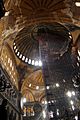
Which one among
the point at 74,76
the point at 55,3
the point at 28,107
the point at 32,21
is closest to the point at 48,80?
the point at 74,76

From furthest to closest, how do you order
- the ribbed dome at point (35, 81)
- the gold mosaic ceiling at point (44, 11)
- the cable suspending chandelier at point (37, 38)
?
1. the ribbed dome at point (35, 81)
2. the cable suspending chandelier at point (37, 38)
3. the gold mosaic ceiling at point (44, 11)

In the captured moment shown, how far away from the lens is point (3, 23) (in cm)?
1389

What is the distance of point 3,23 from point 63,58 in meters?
6.42

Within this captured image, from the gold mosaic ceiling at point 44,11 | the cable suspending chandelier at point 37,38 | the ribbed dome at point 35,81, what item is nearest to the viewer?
the gold mosaic ceiling at point 44,11

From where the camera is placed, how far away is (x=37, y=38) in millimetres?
19625

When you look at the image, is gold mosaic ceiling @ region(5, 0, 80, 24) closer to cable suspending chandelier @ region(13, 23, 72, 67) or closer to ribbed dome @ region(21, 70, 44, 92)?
cable suspending chandelier @ region(13, 23, 72, 67)

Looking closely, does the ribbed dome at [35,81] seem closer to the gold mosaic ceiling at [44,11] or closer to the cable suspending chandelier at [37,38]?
the cable suspending chandelier at [37,38]

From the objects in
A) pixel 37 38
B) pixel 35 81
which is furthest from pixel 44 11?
pixel 35 81

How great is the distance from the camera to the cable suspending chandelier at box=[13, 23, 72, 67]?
1833 cm

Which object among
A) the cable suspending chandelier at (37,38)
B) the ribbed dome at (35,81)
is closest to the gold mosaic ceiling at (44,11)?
the cable suspending chandelier at (37,38)

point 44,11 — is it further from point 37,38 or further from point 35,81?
point 35,81

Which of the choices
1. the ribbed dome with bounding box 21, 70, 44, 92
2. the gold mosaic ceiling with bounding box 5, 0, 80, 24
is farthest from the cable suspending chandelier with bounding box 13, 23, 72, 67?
the ribbed dome with bounding box 21, 70, 44, 92

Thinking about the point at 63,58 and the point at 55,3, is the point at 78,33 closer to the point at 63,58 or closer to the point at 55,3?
the point at 63,58

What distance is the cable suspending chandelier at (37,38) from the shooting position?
60.1ft
